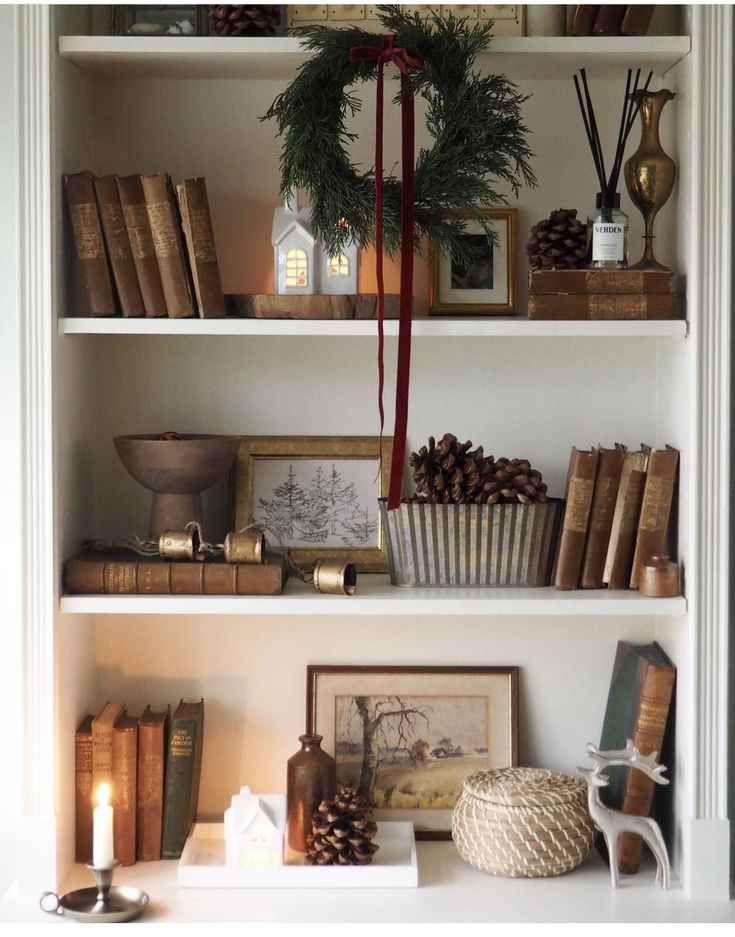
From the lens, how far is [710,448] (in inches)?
64.7

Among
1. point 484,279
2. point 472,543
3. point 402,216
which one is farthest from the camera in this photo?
point 484,279

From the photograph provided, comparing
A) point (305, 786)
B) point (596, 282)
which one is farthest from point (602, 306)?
point (305, 786)

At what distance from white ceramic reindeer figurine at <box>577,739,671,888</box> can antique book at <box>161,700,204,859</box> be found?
603mm

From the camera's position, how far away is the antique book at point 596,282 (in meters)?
1.67

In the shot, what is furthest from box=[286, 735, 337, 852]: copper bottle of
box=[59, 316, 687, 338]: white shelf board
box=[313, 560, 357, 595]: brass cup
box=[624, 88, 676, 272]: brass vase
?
box=[624, 88, 676, 272]: brass vase

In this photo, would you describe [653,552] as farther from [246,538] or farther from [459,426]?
[246,538]

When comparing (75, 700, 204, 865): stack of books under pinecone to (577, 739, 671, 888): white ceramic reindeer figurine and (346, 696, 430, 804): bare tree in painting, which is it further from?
(577, 739, 671, 888): white ceramic reindeer figurine

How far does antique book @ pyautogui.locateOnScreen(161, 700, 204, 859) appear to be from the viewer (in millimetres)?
1799

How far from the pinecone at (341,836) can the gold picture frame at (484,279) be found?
2.59ft

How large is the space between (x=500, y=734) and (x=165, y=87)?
1.20 metres

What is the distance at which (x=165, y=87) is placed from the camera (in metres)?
1.88

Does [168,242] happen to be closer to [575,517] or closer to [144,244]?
[144,244]

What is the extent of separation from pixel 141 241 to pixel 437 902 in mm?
1056

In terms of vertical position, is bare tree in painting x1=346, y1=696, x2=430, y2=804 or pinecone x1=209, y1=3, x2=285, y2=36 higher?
pinecone x1=209, y1=3, x2=285, y2=36
